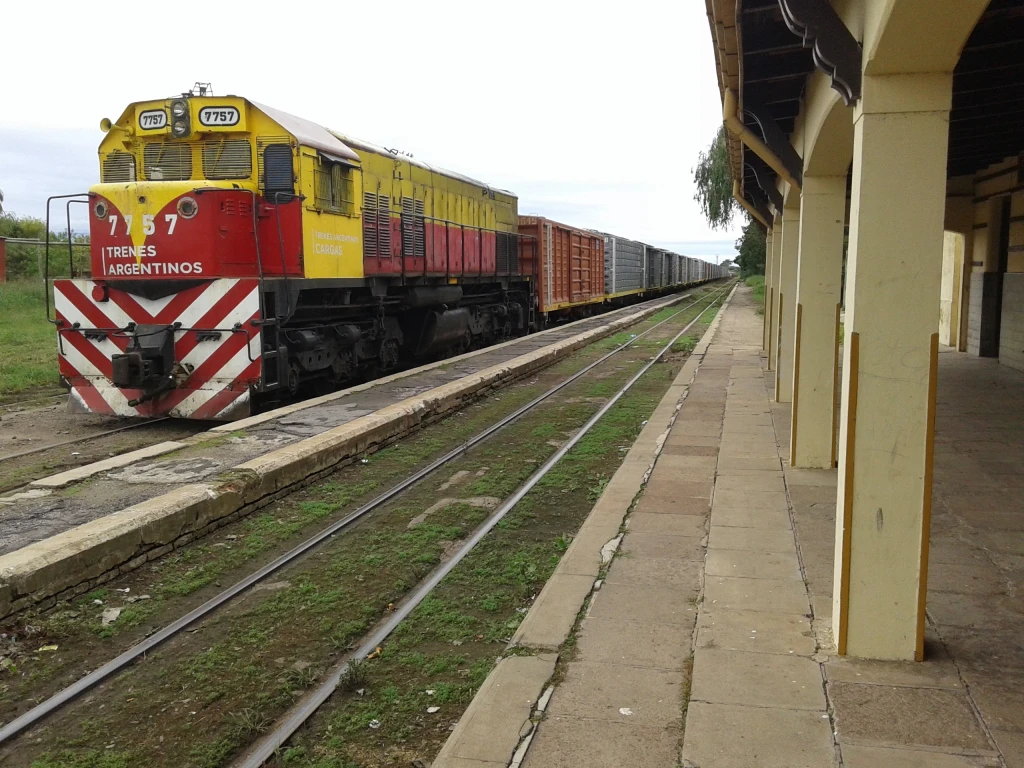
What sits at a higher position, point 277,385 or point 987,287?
point 987,287

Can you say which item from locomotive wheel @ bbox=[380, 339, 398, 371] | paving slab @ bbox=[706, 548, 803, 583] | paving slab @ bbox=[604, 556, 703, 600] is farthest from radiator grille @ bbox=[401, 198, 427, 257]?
paving slab @ bbox=[706, 548, 803, 583]

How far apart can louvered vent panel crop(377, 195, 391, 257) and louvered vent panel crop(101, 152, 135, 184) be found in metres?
3.31

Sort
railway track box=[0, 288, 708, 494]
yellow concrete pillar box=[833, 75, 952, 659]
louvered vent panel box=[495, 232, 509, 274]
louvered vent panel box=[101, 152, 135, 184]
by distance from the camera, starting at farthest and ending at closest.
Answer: louvered vent panel box=[495, 232, 509, 274], louvered vent panel box=[101, 152, 135, 184], railway track box=[0, 288, 708, 494], yellow concrete pillar box=[833, 75, 952, 659]

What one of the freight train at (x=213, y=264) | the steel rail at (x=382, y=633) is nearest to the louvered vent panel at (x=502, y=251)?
the freight train at (x=213, y=264)

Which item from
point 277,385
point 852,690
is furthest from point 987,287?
point 852,690

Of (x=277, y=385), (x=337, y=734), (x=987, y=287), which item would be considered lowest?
(x=337, y=734)

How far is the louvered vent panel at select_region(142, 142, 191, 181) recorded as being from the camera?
9.55 metres

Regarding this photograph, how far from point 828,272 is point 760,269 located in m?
52.0

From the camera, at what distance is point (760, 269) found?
184 ft

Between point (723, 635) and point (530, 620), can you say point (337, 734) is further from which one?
point (723, 635)

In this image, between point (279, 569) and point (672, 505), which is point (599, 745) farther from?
point (672, 505)

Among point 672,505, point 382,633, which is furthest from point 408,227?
point 382,633

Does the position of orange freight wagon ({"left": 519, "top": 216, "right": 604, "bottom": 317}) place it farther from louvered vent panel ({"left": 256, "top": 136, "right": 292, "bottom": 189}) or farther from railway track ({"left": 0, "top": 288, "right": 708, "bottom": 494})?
railway track ({"left": 0, "top": 288, "right": 708, "bottom": 494})

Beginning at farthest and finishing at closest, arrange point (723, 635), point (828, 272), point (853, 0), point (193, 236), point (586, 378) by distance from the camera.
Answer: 1. point (586, 378)
2. point (193, 236)
3. point (828, 272)
4. point (723, 635)
5. point (853, 0)
